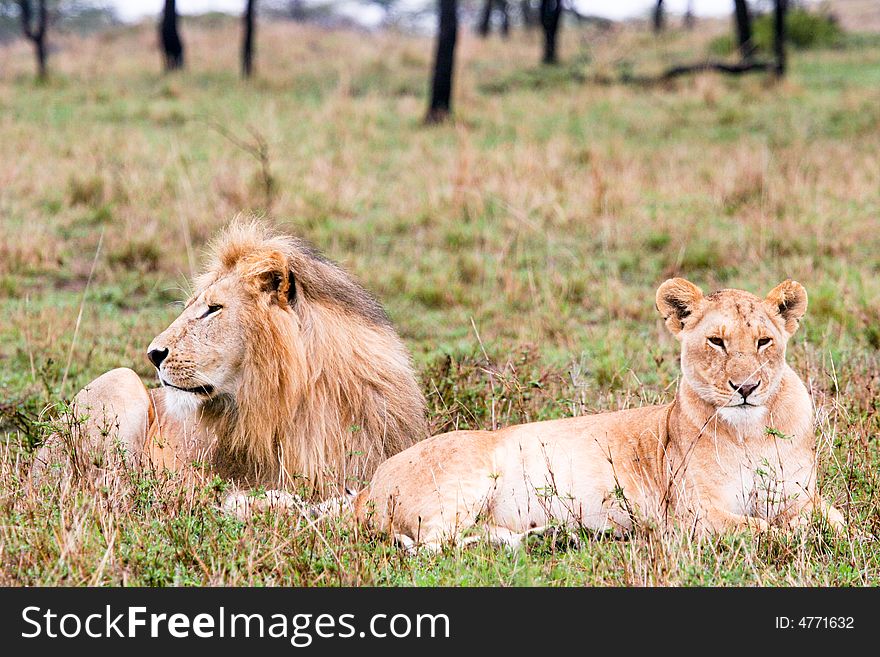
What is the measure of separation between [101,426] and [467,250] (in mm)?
5235

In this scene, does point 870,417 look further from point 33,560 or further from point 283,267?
point 33,560

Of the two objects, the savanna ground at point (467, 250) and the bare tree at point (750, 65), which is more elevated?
the bare tree at point (750, 65)

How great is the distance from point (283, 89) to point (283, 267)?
55.1 ft

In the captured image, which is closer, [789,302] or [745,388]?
[745,388]

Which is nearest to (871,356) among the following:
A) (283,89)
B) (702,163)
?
(702,163)

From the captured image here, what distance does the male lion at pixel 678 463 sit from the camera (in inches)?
151

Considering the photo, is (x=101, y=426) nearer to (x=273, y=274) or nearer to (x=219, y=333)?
(x=219, y=333)

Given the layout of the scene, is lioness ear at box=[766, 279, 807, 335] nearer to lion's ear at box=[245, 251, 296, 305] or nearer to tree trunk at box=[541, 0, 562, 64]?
lion's ear at box=[245, 251, 296, 305]

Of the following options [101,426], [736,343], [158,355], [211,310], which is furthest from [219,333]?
[736,343]

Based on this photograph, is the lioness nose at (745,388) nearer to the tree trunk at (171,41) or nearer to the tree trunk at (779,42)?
the tree trunk at (779,42)

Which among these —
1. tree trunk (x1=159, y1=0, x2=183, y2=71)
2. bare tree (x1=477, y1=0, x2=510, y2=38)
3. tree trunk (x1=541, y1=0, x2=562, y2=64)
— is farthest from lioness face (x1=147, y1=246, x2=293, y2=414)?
bare tree (x1=477, y1=0, x2=510, y2=38)

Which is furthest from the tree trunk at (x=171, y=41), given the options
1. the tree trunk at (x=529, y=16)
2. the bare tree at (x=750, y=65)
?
the tree trunk at (x=529, y=16)

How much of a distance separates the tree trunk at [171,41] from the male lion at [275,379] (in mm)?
19626

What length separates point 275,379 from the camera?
447 centimetres
